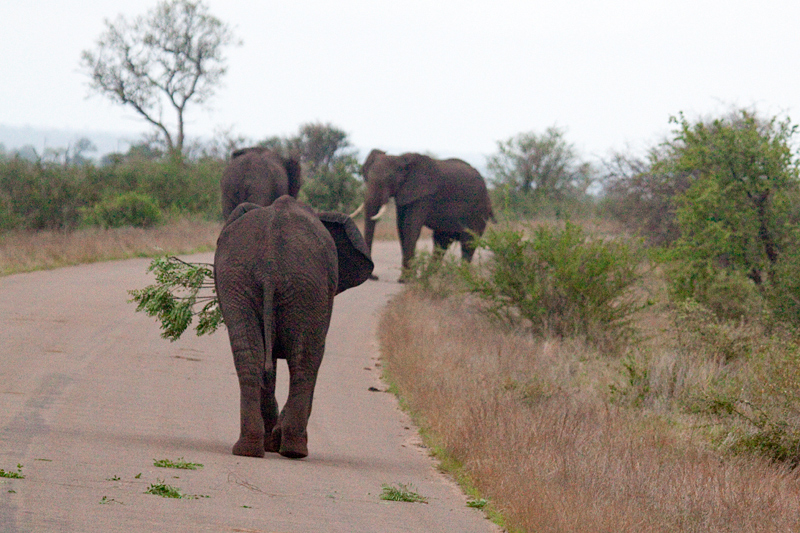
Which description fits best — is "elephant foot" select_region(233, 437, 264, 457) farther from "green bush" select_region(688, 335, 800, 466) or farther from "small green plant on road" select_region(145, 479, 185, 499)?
"green bush" select_region(688, 335, 800, 466)

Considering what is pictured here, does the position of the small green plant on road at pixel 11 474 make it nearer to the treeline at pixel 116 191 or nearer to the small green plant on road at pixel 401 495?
the small green plant on road at pixel 401 495

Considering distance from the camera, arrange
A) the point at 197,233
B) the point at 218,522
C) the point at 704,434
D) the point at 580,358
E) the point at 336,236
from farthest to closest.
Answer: the point at 197,233 → the point at 580,358 → the point at 704,434 → the point at 336,236 → the point at 218,522

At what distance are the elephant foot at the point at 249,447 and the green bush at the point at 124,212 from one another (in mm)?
21153

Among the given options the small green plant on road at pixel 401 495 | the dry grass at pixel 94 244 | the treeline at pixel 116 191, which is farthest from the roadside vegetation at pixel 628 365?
the treeline at pixel 116 191

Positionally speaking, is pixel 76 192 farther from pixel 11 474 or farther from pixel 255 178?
pixel 11 474

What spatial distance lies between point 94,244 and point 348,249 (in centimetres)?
1600

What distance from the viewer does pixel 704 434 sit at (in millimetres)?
10523

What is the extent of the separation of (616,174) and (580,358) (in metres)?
14.5

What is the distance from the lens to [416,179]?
23.1 meters

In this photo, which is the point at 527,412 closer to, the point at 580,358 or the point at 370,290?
the point at 580,358

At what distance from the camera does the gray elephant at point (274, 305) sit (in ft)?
23.9

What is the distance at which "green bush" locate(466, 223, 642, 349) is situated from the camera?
53.1 ft

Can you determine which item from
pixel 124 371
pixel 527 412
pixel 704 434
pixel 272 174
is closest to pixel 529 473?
pixel 527 412

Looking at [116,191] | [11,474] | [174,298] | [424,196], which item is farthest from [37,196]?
[11,474]
